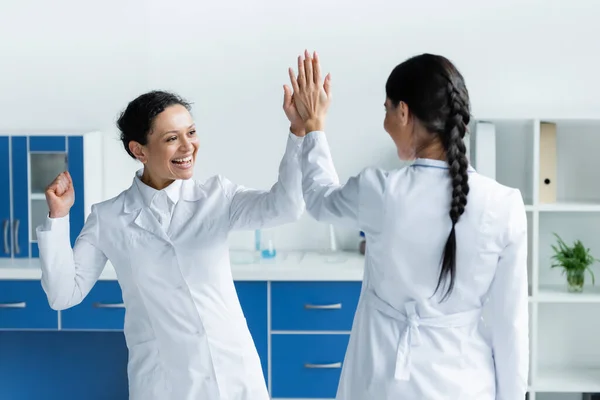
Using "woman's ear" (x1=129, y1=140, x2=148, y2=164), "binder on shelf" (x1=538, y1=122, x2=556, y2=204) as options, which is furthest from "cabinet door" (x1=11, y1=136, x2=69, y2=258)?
"binder on shelf" (x1=538, y1=122, x2=556, y2=204)

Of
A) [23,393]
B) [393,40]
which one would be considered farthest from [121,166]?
[393,40]

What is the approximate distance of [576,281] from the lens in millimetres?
3504

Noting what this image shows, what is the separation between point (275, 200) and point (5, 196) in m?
2.17

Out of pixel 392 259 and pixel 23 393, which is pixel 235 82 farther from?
pixel 392 259

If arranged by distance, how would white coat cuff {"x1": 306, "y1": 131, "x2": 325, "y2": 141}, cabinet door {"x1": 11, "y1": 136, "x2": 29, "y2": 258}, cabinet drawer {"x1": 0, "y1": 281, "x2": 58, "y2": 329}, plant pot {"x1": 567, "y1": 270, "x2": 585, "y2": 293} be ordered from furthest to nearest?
1. cabinet door {"x1": 11, "y1": 136, "x2": 29, "y2": 258}
2. plant pot {"x1": 567, "y1": 270, "x2": 585, "y2": 293}
3. cabinet drawer {"x1": 0, "y1": 281, "x2": 58, "y2": 329}
4. white coat cuff {"x1": 306, "y1": 131, "x2": 325, "y2": 141}

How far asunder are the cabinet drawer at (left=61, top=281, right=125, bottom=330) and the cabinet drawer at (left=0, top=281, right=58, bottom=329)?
0.12m

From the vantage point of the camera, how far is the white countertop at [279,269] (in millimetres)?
3295

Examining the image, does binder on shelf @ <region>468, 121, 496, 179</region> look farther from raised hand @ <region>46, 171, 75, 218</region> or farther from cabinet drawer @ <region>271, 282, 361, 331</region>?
raised hand @ <region>46, 171, 75, 218</region>

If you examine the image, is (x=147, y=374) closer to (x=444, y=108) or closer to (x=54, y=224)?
(x=54, y=224)

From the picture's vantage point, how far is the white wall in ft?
12.3

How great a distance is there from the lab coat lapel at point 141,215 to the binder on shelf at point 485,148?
1.82m

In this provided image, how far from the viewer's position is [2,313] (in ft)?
11.2

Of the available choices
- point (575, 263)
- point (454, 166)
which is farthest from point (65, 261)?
point (575, 263)

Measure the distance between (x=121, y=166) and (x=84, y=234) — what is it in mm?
1929
